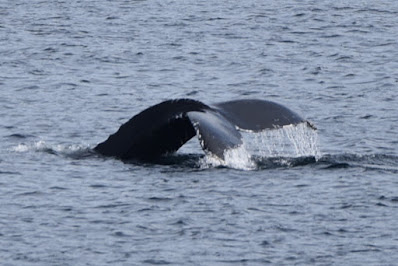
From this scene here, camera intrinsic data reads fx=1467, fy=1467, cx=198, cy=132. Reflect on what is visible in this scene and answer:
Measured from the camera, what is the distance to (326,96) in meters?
25.9

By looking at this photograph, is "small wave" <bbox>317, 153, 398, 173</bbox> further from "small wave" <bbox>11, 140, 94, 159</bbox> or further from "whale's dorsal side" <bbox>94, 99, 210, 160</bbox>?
"small wave" <bbox>11, 140, 94, 159</bbox>

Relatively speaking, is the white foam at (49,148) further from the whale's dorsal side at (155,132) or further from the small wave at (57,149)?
the whale's dorsal side at (155,132)

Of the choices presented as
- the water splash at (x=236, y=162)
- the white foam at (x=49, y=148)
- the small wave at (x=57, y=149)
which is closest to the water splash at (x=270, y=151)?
the water splash at (x=236, y=162)

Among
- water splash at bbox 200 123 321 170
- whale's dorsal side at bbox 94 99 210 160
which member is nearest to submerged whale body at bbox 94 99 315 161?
whale's dorsal side at bbox 94 99 210 160

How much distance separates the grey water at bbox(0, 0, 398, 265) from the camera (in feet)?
51.3

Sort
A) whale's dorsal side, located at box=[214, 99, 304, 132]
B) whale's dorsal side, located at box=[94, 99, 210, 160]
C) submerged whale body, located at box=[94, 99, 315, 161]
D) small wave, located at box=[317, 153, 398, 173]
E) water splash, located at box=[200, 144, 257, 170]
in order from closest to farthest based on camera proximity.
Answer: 1. submerged whale body, located at box=[94, 99, 315, 161]
2. whale's dorsal side, located at box=[214, 99, 304, 132]
3. whale's dorsal side, located at box=[94, 99, 210, 160]
4. water splash, located at box=[200, 144, 257, 170]
5. small wave, located at box=[317, 153, 398, 173]

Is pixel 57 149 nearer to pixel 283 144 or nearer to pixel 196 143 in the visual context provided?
pixel 196 143

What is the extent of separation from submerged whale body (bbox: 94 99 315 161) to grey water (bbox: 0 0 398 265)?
0.89ft

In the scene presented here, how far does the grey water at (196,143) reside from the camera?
1565 centimetres

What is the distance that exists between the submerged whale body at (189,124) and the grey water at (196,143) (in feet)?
0.89

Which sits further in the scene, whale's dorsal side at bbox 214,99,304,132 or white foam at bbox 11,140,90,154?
white foam at bbox 11,140,90,154

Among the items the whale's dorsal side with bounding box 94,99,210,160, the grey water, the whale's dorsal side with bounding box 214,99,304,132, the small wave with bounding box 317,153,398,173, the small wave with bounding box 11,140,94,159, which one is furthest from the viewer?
the small wave with bounding box 11,140,94,159

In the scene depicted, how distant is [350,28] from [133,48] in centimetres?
569

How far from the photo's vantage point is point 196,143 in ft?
69.1
